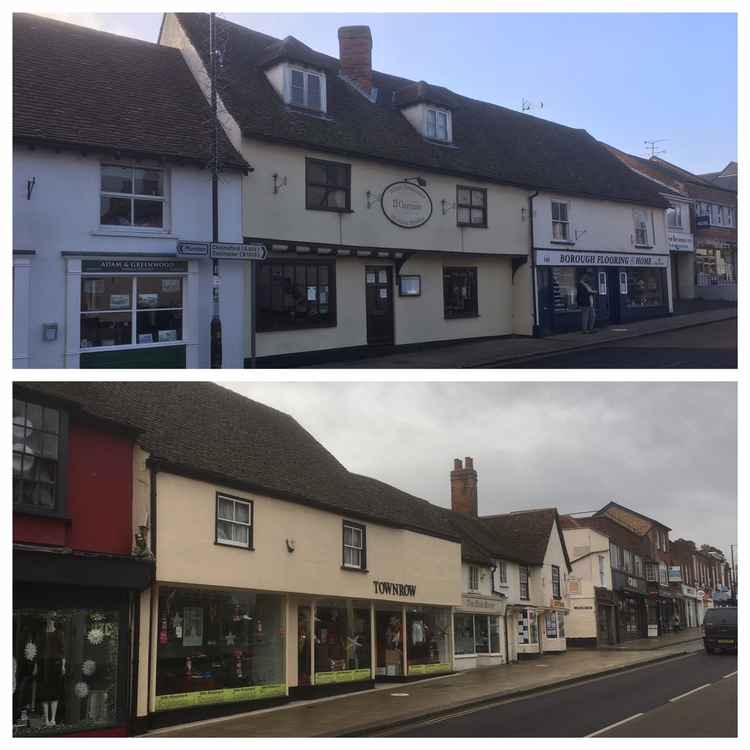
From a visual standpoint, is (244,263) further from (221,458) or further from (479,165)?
(479,165)

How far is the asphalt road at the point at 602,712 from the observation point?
908 cm

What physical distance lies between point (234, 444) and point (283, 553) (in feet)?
6.06

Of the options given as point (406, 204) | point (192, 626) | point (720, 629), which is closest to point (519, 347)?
point (406, 204)

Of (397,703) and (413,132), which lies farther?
(413,132)

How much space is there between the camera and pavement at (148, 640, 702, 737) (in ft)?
31.3

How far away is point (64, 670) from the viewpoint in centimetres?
853

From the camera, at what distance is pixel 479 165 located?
1752cm

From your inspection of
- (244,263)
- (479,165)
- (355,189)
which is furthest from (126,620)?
(479,165)

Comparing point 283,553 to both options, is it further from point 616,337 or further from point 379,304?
point 616,337

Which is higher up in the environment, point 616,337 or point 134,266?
point 134,266

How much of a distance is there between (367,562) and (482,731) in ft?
17.0

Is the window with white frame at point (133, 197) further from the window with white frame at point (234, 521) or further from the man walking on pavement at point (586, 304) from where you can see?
the man walking on pavement at point (586, 304)

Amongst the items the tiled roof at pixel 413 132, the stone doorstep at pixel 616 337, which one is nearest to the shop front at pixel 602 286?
the stone doorstep at pixel 616 337

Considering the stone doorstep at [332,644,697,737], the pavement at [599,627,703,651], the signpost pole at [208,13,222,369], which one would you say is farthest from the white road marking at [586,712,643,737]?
the pavement at [599,627,703,651]
